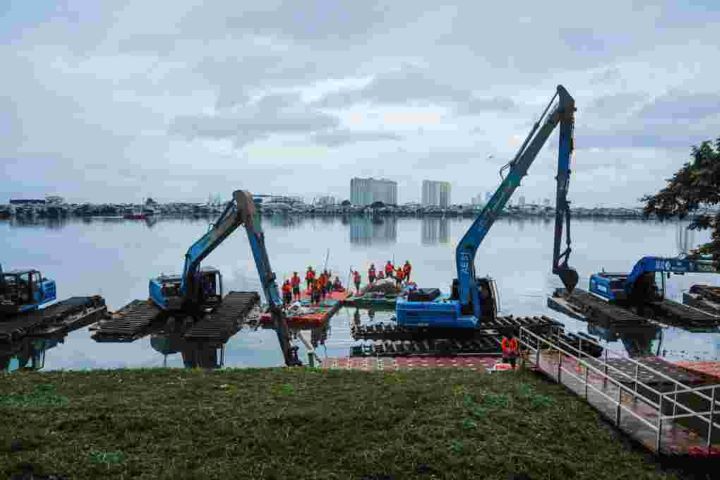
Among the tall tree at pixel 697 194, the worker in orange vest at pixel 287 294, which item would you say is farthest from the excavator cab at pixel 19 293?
the tall tree at pixel 697 194

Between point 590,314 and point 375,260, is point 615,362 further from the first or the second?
point 375,260

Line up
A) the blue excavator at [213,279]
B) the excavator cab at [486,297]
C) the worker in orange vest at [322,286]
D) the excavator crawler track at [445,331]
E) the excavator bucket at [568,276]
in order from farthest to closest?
1. the worker in orange vest at [322,286]
2. the excavator cab at [486,297]
3. the excavator crawler track at [445,331]
4. the excavator bucket at [568,276]
5. the blue excavator at [213,279]

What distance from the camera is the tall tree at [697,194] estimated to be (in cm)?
947

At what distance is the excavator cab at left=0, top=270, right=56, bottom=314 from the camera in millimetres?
25219

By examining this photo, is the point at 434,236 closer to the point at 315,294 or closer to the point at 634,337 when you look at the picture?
the point at 315,294

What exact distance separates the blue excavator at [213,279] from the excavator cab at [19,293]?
5186mm

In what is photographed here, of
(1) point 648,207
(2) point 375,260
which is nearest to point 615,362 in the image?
(1) point 648,207

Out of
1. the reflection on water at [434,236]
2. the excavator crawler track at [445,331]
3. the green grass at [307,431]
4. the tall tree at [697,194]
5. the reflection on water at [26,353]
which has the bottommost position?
the reflection on water at [26,353]

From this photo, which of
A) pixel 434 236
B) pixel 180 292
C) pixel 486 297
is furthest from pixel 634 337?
pixel 434 236

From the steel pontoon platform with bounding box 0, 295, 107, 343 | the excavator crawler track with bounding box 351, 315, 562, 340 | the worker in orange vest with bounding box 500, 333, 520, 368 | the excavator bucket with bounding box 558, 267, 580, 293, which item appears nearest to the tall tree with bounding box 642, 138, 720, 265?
the worker in orange vest with bounding box 500, 333, 520, 368

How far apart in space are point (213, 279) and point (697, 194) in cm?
2300

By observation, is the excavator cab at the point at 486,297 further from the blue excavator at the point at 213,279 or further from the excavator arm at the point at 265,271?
the blue excavator at the point at 213,279

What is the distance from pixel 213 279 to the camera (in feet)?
92.7

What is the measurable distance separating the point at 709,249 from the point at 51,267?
180ft
